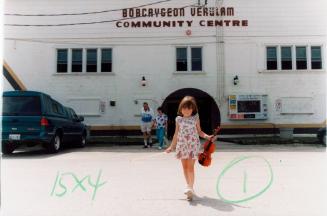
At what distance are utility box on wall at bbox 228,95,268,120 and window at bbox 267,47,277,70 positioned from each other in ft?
Answer: 6.54

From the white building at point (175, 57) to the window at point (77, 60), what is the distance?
0.05 meters

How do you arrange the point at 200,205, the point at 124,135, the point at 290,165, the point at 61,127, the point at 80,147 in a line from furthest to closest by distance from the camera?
the point at 124,135 < the point at 80,147 < the point at 61,127 < the point at 290,165 < the point at 200,205

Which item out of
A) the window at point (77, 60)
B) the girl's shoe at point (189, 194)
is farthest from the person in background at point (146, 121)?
the girl's shoe at point (189, 194)

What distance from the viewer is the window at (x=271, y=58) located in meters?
19.9

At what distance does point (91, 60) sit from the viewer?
20188 millimetres

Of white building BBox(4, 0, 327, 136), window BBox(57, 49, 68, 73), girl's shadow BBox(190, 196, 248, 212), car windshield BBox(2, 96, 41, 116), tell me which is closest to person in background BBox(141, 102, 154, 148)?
car windshield BBox(2, 96, 41, 116)

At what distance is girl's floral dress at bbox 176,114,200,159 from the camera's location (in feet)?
18.2

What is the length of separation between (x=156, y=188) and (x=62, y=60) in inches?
613

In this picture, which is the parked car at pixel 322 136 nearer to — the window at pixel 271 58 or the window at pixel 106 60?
the window at pixel 271 58

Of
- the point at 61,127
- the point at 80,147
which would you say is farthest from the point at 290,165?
the point at 80,147

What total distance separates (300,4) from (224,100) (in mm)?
6740

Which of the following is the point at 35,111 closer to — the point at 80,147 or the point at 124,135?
the point at 80,147

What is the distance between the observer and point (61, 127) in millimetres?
12188

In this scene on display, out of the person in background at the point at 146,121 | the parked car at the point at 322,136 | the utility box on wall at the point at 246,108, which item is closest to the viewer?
the person in background at the point at 146,121
